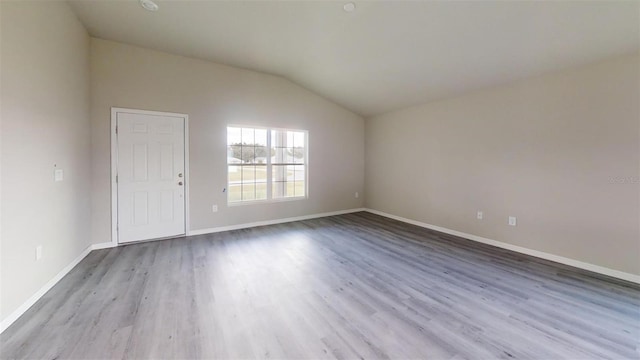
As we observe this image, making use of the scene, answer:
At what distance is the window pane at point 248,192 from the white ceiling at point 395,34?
220cm

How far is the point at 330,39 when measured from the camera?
3.53 metres

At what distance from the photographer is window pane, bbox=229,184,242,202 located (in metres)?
4.84

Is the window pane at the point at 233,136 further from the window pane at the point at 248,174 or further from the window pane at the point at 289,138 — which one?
the window pane at the point at 289,138

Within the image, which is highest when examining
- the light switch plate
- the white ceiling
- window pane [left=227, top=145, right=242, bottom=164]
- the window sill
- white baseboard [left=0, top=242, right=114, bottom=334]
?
the white ceiling

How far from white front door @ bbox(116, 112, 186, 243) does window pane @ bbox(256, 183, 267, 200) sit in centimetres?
132

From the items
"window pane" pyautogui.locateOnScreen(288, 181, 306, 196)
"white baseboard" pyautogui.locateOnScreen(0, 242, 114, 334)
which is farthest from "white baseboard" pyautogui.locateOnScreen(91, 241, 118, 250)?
"window pane" pyautogui.locateOnScreen(288, 181, 306, 196)

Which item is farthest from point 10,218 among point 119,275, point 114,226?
point 114,226

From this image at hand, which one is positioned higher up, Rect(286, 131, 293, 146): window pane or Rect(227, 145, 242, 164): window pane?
Rect(286, 131, 293, 146): window pane

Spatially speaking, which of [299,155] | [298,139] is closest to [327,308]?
[299,155]

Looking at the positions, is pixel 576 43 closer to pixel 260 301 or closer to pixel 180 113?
pixel 260 301

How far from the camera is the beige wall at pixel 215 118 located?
3729 mm

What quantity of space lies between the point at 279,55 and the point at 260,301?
11.7 feet

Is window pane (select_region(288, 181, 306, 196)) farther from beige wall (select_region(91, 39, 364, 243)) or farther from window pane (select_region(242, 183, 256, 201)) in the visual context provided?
window pane (select_region(242, 183, 256, 201))

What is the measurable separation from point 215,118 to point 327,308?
3648mm
